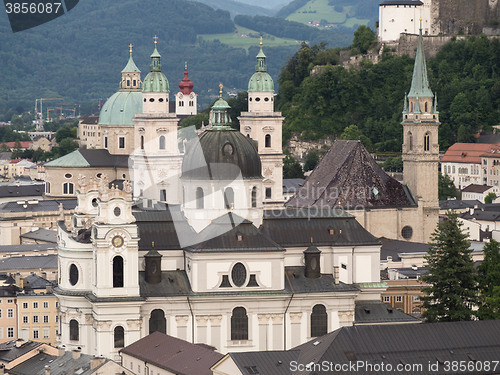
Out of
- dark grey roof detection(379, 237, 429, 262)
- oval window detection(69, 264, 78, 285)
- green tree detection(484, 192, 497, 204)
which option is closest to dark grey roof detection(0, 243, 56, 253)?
dark grey roof detection(379, 237, 429, 262)

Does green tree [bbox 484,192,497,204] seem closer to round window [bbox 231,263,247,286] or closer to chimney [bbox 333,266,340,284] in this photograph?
chimney [bbox 333,266,340,284]

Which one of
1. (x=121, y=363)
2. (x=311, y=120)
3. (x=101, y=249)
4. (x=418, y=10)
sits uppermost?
(x=418, y=10)

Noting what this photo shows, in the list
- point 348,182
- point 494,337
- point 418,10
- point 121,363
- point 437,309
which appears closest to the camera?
point 494,337

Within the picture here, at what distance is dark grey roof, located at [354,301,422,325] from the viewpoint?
230ft

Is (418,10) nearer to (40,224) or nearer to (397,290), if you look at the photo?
(40,224)

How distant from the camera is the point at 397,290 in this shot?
8188cm

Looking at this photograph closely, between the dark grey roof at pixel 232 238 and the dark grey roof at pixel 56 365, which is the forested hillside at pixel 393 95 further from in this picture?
the dark grey roof at pixel 56 365

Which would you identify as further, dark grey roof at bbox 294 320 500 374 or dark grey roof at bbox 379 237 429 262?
dark grey roof at bbox 379 237 429 262

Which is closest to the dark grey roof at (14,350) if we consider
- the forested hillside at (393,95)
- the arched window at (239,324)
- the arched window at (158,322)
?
the arched window at (158,322)

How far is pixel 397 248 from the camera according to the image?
9244cm

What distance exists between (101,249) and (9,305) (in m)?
15.4

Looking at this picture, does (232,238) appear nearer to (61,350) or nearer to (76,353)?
(76,353)

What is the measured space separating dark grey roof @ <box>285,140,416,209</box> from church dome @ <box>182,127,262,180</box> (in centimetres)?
2262

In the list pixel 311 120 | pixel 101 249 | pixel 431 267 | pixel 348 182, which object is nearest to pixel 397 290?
pixel 431 267
